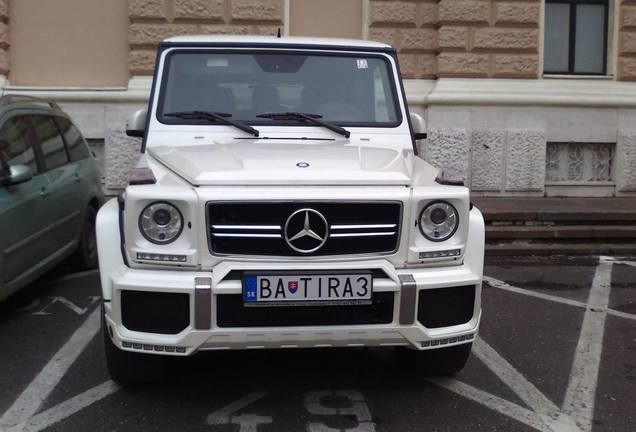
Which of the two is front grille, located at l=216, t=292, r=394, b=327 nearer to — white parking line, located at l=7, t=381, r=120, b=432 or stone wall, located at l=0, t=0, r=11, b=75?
white parking line, located at l=7, t=381, r=120, b=432

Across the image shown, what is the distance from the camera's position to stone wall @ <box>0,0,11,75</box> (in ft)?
34.5

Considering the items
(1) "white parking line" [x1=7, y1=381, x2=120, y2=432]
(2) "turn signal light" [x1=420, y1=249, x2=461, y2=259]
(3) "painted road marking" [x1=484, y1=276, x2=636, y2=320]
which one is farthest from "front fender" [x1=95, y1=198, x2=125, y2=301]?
(3) "painted road marking" [x1=484, y1=276, x2=636, y2=320]

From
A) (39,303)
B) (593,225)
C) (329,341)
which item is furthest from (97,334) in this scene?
(593,225)

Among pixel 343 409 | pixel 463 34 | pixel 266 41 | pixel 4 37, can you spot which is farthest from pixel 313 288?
pixel 4 37

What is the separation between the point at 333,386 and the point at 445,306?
3.00 feet

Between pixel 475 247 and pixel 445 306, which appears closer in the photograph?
pixel 445 306

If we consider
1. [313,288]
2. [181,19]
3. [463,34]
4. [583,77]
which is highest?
[181,19]

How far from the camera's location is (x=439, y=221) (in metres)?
3.58

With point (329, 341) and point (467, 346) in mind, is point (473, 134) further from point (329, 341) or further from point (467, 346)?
point (329, 341)

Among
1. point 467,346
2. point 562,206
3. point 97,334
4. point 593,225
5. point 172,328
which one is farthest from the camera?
point 562,206

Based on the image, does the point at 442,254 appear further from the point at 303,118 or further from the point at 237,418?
the point at 303,118

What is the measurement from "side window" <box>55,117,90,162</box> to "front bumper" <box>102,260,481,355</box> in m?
3.63

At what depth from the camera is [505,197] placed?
428 inches

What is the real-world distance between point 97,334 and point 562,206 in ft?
21.9
